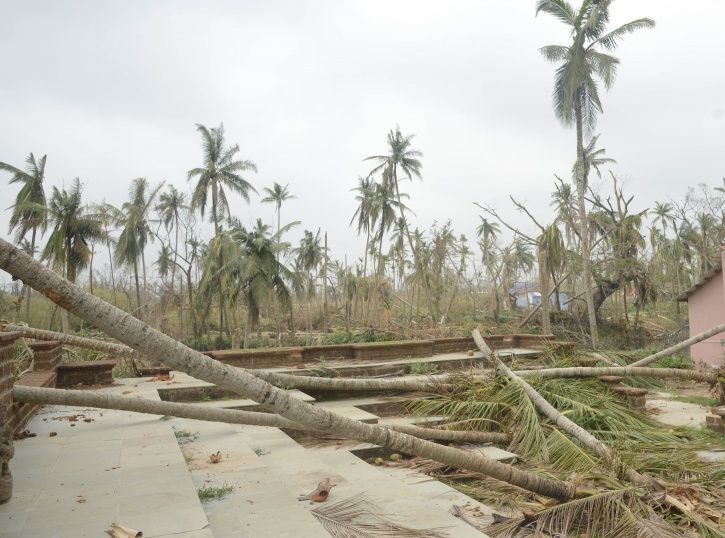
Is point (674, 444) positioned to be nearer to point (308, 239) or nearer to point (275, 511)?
point (275, 511)

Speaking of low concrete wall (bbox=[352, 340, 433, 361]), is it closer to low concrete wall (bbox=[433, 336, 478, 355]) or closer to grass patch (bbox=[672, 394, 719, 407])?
low concrete wall (bbox=[433, 336, 478, 355])

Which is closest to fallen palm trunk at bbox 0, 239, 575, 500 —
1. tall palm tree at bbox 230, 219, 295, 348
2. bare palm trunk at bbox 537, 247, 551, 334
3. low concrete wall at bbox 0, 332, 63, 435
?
low concrete wall at bbox 0, 332, 63, 435

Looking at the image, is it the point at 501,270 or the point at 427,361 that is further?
the point at 501,270

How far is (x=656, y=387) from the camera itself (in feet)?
32.7

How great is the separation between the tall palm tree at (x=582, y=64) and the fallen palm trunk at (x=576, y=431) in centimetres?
1365

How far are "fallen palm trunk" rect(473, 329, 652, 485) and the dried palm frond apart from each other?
5.77 ft

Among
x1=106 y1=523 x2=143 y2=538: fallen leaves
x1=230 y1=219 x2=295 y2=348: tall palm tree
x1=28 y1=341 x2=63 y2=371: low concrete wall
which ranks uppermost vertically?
x1=230 y1=219 x2=295 y2=348: tall palm tree

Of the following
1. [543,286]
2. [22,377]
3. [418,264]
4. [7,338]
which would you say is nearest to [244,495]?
A: [7,338]

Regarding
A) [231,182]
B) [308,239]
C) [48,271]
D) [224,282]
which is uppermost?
[231,182]

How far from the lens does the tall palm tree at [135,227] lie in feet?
89.4

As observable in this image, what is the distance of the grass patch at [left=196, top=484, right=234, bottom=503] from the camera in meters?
3.40

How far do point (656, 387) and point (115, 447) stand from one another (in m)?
9.46

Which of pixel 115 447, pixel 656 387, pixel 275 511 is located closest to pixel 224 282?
pixel 656 387

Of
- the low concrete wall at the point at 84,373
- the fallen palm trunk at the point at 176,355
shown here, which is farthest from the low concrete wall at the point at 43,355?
the fallen palm trunk at the point at 176,355
